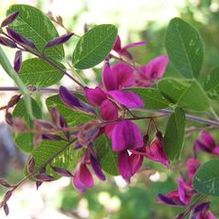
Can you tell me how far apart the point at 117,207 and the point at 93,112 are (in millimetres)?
1608

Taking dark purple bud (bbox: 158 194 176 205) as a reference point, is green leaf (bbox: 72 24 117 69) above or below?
above

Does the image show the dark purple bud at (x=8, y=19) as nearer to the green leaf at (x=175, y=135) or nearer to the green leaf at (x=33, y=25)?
the green leaf at (x=33, y=25)

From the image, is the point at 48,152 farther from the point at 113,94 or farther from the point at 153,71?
the point at 153,71

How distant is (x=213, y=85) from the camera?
62 cm

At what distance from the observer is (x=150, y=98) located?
0.60 metres

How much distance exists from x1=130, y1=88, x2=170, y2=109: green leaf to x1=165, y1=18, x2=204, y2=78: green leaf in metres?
0.05

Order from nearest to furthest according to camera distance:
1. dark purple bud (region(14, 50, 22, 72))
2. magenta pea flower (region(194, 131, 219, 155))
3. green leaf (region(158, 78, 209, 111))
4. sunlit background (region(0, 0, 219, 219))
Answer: green leaf (region(158, 78, 209, 111))
dark purple bud (region(14, 50, 22, 72))
magenta pea flower (region(194, 131, 219, 155))
sunlit background (region(0, 0, 219, 219))

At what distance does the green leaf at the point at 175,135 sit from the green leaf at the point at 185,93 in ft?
0.08

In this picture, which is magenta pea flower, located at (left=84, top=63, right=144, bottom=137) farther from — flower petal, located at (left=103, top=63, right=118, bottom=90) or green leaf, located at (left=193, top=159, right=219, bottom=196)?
green leaf, located at (left=193, top=159, right=219, bottom=196)

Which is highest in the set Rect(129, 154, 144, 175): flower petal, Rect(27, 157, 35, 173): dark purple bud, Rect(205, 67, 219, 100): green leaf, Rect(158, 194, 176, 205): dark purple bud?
Rect(205, 67, 219, 100): green leaf

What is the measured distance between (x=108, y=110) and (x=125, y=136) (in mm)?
30

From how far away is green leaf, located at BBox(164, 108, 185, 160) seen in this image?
0.59 m

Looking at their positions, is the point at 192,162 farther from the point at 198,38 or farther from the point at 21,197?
the point at 21,197

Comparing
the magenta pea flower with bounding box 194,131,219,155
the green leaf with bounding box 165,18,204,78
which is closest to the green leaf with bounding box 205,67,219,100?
the green leaf with bounding box 165,18,204,78
